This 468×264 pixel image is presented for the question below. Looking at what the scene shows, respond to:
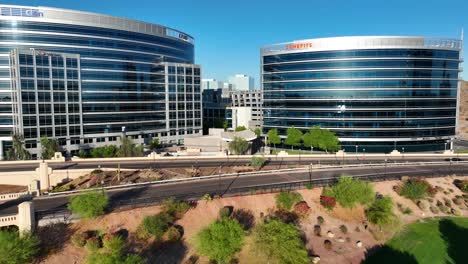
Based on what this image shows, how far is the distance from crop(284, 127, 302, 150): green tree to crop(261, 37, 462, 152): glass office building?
6.45m

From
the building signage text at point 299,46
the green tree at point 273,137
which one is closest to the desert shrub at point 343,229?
the green tree at point 273,137

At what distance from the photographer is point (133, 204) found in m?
54.3

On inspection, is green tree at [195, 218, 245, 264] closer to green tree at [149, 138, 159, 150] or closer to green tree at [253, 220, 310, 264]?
green tree at [253, 220, 310, 264]

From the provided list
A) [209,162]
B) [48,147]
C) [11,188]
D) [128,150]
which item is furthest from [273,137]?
[11,188]

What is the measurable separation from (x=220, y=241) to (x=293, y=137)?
8080 cm

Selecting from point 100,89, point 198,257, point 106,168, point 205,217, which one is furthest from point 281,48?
point 198,257

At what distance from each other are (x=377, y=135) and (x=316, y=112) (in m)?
22.9

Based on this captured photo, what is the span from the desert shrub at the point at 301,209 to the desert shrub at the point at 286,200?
0.94 metres

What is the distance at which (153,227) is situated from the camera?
161 feet

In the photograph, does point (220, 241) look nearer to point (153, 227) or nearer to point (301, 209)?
point (153, 227)

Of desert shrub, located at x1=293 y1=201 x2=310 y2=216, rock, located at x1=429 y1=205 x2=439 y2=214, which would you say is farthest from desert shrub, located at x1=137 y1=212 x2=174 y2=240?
rock, located at x1=429 y1=205 x2=439 y2=214

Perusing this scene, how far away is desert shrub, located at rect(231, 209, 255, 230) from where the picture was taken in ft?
185

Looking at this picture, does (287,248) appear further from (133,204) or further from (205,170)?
(205,170)

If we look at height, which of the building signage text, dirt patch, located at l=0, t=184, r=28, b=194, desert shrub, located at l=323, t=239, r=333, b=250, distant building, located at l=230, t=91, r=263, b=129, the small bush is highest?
the building signage text
